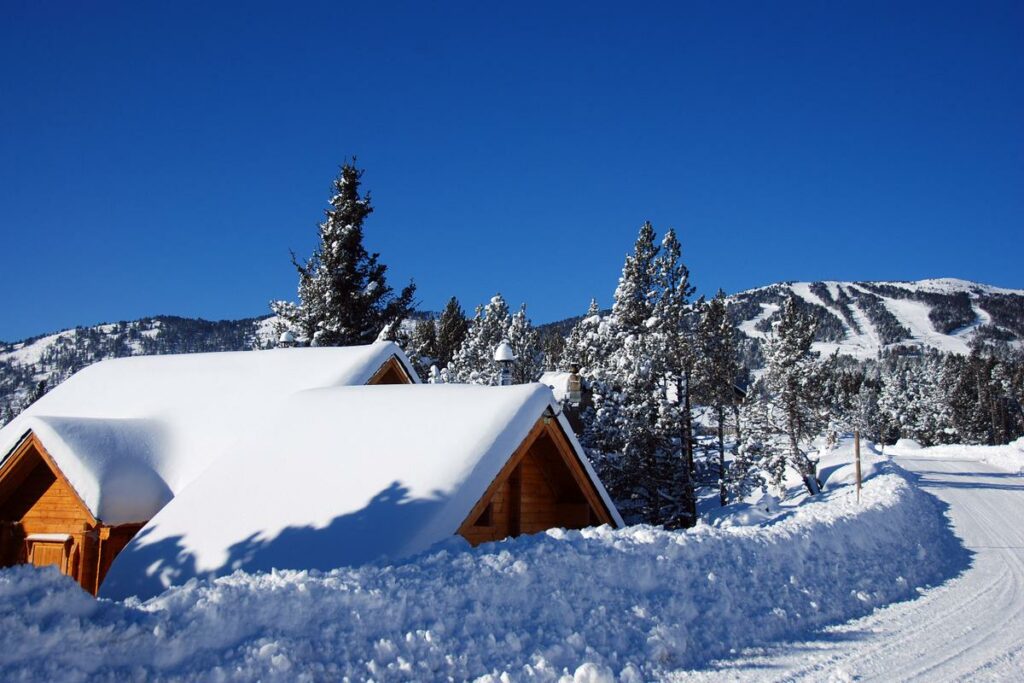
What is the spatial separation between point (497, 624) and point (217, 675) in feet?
7.82

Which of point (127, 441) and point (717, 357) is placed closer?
point (127, 441)

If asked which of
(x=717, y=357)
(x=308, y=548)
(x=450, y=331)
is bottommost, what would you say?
(x=308, y=548)

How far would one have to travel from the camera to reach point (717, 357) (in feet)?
130

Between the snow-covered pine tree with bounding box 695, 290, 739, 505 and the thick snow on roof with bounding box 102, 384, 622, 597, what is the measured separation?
2578 centimetres

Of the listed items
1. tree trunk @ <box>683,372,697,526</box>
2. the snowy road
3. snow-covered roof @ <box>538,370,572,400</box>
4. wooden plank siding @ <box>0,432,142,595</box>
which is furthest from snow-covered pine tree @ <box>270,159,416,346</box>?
the snowy road

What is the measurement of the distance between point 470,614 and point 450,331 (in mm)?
65015

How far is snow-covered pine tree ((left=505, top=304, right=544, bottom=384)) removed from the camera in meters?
53.2

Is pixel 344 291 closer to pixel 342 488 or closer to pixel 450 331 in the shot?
pixel 342 488

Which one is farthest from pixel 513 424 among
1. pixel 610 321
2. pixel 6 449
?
pixel 610 321

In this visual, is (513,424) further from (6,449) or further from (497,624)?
(6,449)

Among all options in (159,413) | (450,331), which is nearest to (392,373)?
(159,413)

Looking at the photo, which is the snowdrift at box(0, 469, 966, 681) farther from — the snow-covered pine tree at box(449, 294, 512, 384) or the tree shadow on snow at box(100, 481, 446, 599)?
the snow-covered pine tree at box(449, 294, 512, 384)

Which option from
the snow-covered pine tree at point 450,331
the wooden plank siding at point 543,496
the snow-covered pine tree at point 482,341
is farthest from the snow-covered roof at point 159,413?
the snow-covered pine tree at point 450,331

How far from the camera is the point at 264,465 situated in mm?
11328
